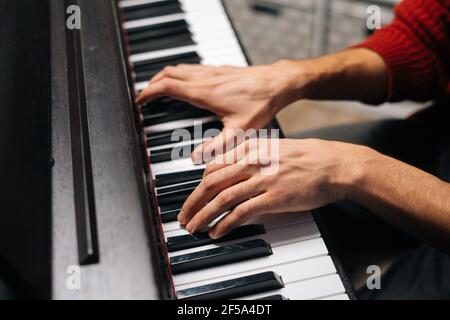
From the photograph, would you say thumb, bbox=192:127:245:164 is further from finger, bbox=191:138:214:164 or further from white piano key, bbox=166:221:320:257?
white piano key, bbox=166:221:320:257

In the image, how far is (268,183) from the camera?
2.32 feet

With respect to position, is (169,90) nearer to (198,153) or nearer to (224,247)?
(198,153)

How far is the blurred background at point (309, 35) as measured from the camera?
1879mm

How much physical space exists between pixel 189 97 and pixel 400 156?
0.46 m

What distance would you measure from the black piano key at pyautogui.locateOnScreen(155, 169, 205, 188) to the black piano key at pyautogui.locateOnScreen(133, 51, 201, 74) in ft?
1.02

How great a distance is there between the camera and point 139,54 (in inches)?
41.7

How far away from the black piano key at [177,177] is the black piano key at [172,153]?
40 millimetres

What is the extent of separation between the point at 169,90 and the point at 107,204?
1.14 ft

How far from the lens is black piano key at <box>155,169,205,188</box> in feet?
2.59

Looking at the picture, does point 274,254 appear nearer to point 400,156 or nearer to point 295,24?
point 400,156

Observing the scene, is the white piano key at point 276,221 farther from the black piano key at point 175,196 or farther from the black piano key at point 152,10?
the black piano key at point 152,10

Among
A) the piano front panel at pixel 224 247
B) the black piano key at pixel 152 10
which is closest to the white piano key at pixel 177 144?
the piano front panel at pixel 224 247

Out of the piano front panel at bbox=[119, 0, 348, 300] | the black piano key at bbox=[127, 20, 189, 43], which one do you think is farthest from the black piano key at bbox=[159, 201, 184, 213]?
the black piano key at bbox=[127, 20, 189, 43]
